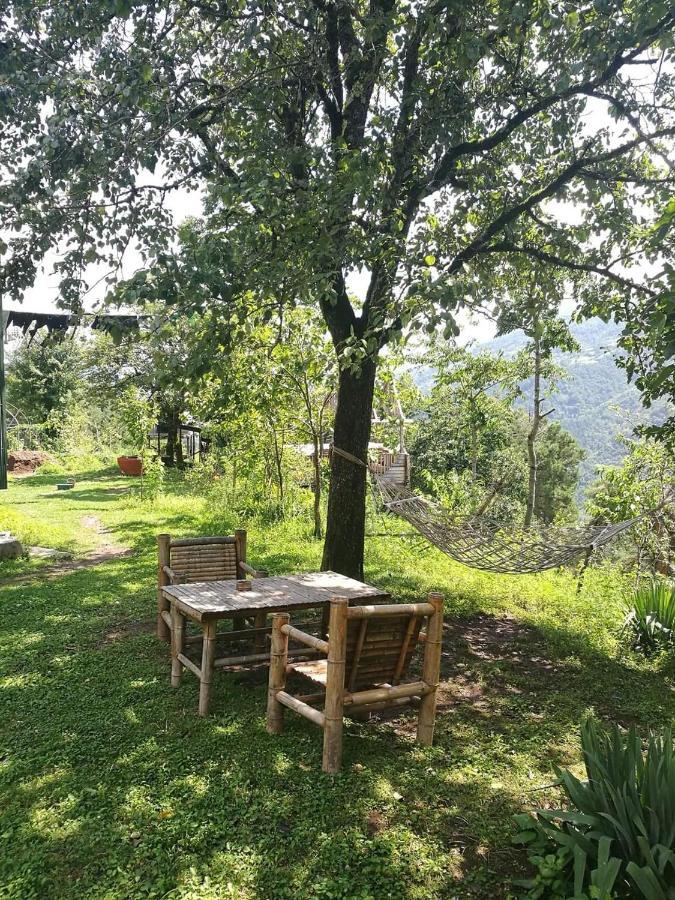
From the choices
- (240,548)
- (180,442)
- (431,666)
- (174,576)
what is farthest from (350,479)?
(180,442)

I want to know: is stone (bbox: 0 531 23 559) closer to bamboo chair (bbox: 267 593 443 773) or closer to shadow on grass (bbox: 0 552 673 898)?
shadow on grass (bbox: 0 552 673 898)

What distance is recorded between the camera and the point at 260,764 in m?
2.79

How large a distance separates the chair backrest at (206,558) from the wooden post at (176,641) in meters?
0.70

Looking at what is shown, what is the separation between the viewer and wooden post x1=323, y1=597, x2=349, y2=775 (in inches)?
105

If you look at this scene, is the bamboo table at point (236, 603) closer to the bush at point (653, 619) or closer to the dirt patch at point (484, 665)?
the dirt patch at point (484, 665)

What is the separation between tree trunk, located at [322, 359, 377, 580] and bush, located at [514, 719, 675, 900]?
316 cm

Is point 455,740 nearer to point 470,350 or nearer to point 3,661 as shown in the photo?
point 3,661

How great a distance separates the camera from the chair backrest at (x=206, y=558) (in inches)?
171

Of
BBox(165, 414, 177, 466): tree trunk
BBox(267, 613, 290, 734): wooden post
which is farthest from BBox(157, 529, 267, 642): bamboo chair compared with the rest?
BBox(165, 414, 177, 466): tree trunk

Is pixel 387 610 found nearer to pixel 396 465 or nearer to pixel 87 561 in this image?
pixel 87 561

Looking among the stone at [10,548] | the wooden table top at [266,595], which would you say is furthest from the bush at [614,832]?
the stone at [10,548]

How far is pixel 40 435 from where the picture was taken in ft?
68.5

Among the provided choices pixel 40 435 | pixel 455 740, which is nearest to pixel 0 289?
pixel 455 740

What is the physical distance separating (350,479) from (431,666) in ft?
7.85
